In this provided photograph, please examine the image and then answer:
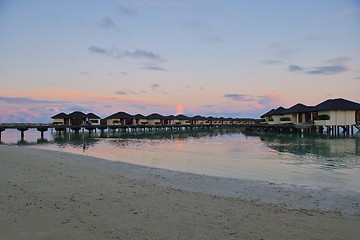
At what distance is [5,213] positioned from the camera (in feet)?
18.7

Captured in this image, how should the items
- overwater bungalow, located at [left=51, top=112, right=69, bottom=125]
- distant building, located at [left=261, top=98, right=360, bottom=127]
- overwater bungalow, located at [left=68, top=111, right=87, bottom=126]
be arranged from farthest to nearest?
overwater bungalow, located at [left=68, top=111, right=87, bottom=126], overwater bungalow, located at [left=51, top=112, right=69, bottom=125], distant building, located at [left=261, top=98, right=360, bottom=127]

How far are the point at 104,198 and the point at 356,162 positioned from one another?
14489 mm

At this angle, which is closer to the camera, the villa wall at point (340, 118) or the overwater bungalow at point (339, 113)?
the overwater bungalow at point (339, 113)

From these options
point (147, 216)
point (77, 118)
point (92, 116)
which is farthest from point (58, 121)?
point (147, 216)

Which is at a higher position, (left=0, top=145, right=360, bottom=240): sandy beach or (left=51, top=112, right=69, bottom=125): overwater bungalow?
(left=51, top=112, right=69, bottom=125): overwater bungalow

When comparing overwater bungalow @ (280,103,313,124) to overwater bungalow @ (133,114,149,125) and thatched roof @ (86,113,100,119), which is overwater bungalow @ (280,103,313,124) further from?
thatched roof @ (86,113,100,119)

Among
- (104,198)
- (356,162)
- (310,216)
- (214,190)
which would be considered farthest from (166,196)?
(356,162)

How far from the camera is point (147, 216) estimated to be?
586 centimetres

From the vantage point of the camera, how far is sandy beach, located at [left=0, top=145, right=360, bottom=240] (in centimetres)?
495

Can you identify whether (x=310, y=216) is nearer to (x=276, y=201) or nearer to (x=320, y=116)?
(x=276, y=201)

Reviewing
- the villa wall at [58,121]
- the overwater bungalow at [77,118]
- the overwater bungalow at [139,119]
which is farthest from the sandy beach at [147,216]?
the overwater bungalow at [139,119]

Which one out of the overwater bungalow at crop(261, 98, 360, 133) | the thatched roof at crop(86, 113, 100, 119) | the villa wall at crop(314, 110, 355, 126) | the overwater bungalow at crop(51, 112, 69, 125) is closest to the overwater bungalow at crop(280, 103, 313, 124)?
the overwater bungalow at crop(261, 98, 360, 133)

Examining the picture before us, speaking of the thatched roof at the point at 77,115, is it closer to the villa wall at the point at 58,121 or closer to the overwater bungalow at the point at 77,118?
the overwater bungalow at the point at 77,118

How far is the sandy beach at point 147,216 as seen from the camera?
4953mm
